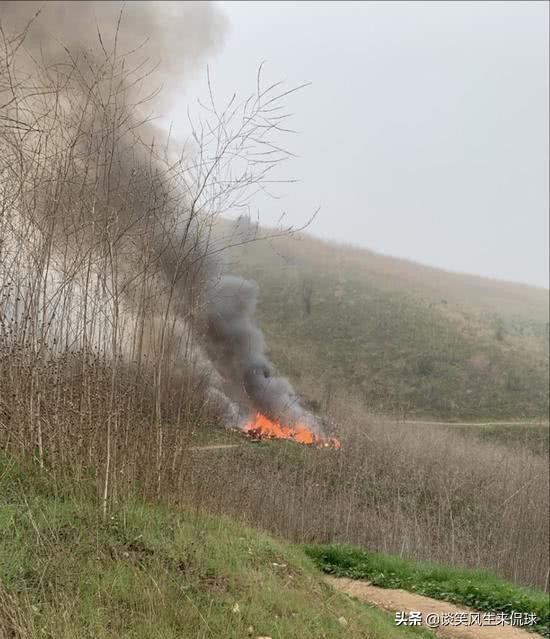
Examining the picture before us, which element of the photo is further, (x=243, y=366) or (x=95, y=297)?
(x=243, y=366)

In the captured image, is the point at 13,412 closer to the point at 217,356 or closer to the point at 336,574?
the point at 336,574

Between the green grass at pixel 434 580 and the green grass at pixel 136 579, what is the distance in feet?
11.2

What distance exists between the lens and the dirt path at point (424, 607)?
7.22 meters

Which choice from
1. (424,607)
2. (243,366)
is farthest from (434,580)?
(243,366)

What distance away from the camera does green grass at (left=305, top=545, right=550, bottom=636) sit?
849cm

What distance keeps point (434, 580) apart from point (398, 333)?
3859 cm

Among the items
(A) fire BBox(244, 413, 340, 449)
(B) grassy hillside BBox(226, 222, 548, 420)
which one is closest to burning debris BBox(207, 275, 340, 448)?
(A) fire BBox(244, 413, 340, 449)

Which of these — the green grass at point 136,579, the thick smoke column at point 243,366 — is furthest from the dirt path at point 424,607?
the thick smoke column at point 243,366

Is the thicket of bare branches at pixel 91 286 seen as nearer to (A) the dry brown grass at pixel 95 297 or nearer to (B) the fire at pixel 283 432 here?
(A) the dry brown grass at pixel 95 297

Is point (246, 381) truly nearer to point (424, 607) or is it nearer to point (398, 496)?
point (398, 496)

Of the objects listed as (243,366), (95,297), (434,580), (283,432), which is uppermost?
(95,297)

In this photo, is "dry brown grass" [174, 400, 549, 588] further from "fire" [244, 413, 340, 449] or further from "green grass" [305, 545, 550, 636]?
"green grass" [305, 545, 550, 636]

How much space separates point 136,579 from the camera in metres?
4.06

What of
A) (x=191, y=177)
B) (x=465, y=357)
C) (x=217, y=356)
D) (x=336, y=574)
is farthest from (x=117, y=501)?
(x=465, y=357)
